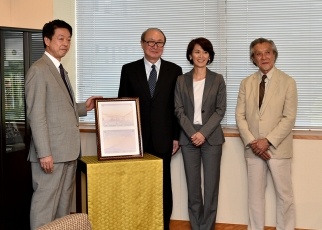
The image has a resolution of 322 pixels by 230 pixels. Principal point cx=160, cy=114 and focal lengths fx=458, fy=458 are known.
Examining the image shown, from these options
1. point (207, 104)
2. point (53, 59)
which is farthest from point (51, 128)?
point (207, 104)

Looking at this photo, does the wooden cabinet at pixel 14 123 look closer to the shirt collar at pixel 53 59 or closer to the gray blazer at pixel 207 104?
the shirt collar at pixel 53 59

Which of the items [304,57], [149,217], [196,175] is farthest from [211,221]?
[304,57]

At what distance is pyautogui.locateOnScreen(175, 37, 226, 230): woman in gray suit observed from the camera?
3652 millimetres

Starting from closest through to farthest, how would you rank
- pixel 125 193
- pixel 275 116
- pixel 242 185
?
pixel 125 193, pixel 275 116, pixel 242 185

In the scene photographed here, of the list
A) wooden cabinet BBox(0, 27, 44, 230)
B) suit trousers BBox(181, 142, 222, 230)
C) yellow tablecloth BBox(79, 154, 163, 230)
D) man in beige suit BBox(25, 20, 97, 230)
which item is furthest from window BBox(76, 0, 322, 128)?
man in beige suit BBox(25, 20, 97, 230)

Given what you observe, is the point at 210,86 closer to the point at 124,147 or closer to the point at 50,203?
the point at 124,147

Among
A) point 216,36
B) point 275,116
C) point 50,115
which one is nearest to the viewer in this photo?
point 50,115

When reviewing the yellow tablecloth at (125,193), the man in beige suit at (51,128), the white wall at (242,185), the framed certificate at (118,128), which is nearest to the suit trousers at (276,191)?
the white wall at (242,185)

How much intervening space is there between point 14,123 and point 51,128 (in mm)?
870

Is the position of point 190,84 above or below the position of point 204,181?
above

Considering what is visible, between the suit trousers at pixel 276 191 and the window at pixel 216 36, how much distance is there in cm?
64

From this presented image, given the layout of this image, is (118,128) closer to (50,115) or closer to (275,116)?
(50,115)

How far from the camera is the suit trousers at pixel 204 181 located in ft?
12.2

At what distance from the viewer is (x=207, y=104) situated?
12.0 feet
